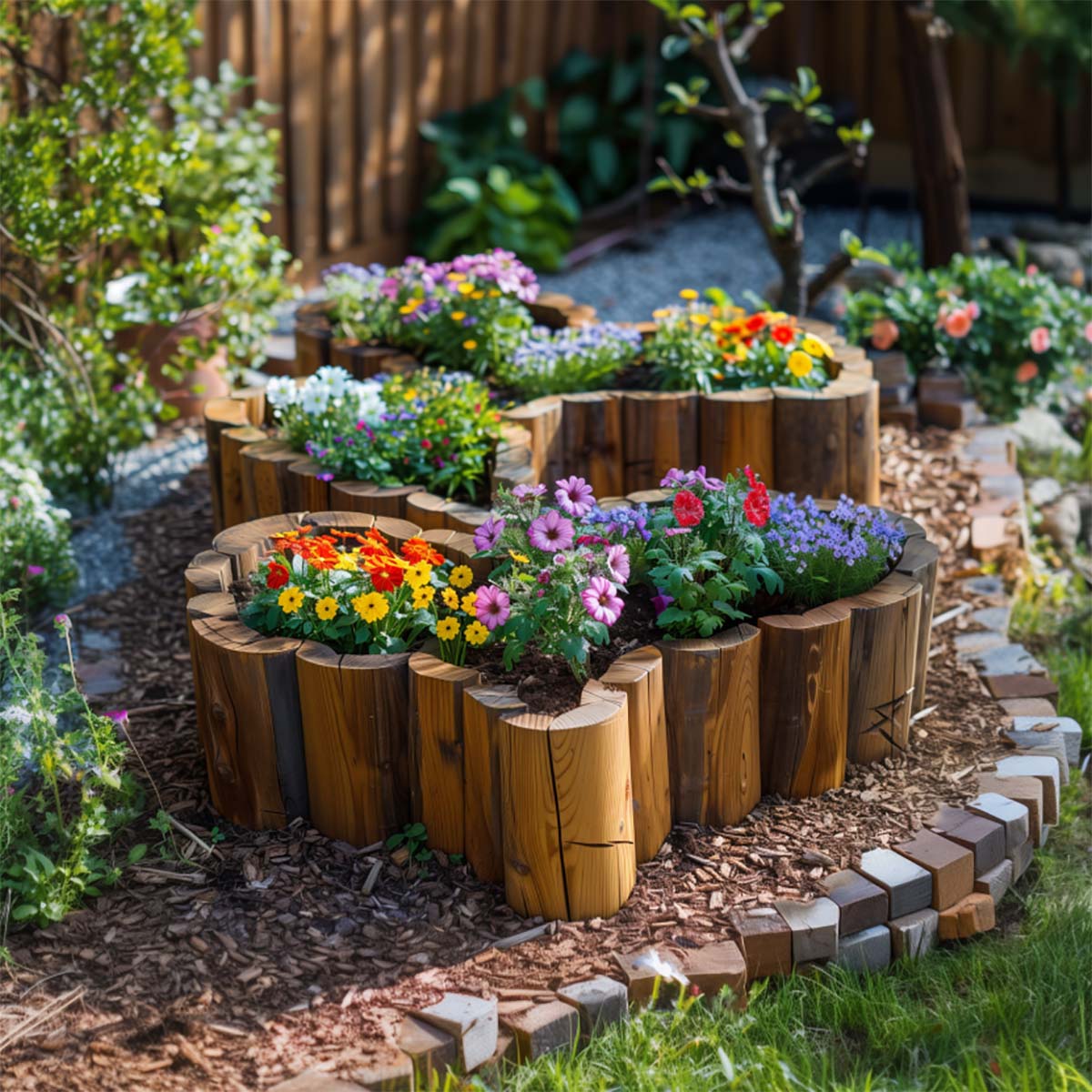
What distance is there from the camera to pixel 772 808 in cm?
365

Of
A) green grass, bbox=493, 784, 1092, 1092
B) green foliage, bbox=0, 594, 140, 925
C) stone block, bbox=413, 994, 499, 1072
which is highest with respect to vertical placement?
green foliage, bbox=0, 594, 140, 925

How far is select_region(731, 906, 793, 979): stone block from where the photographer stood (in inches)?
127

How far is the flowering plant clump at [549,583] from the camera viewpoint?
11.0ft

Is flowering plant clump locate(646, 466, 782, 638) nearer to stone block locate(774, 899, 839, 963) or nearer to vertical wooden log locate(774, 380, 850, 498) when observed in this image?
stone block locate(774, 899, 839, 963)

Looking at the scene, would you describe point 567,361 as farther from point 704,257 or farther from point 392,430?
point 704,257

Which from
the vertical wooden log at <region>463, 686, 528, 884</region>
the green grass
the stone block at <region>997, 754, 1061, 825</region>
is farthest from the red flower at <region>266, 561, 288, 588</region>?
the stone block at <region>997, 754, 1061, 825</region>

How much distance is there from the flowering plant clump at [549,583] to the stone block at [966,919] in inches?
39.2

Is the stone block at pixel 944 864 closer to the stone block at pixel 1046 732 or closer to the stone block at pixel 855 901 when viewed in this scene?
the stone block at pixel 855 901

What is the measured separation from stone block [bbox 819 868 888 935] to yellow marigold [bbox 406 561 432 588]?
3.70 ft

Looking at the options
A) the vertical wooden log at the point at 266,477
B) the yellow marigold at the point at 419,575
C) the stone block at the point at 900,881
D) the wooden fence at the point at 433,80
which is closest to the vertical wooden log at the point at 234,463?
the vertical wooden log at the point at 266,477

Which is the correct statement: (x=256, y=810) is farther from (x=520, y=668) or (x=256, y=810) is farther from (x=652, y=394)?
(x=652, y=394)

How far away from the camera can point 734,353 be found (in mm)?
5035

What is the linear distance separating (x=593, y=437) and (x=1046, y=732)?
1.72 m

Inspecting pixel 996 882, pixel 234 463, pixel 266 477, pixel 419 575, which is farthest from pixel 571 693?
pixel 234 463
